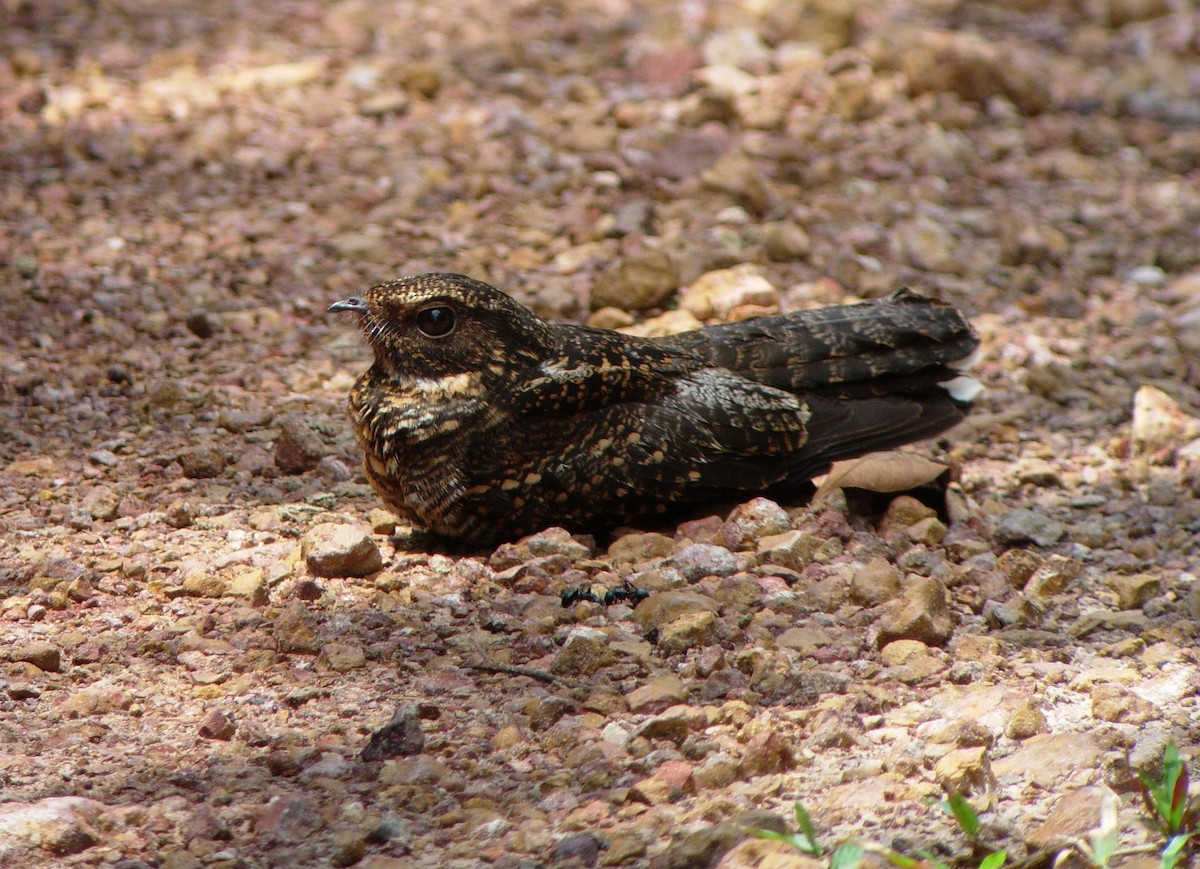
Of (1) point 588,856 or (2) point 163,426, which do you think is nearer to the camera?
(1) point 588,856

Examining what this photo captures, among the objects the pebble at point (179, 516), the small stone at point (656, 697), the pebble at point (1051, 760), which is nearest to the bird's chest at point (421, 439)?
the pebble at point (179, 516)

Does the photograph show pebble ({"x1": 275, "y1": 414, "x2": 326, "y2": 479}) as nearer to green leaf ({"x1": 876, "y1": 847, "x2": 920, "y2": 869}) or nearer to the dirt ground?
the dirt ground

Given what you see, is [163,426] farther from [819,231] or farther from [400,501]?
[819,231]

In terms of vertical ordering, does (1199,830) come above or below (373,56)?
below

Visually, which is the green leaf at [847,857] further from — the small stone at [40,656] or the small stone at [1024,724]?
the small stone at [40,656]

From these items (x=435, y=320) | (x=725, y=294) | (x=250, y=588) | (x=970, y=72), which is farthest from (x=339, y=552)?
(x=970, y=72)

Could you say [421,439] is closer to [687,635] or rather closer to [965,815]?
[687,635]

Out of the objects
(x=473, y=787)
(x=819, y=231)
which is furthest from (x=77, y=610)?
(x=819, y=231)
